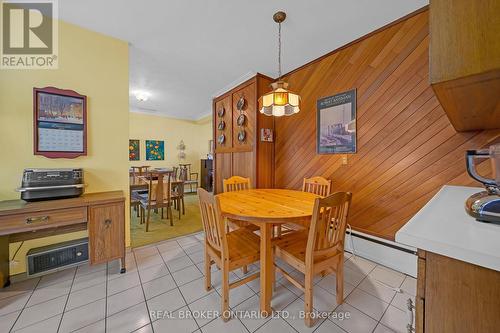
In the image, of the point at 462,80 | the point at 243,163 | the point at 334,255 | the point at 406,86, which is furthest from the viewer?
the point at 243,163

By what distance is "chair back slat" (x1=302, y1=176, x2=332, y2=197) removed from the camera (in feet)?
7.63

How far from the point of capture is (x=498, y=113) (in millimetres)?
1082

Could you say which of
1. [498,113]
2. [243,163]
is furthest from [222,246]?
[243,163]

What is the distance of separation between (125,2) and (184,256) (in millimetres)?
2727

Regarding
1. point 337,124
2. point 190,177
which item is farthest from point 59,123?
point 190,177

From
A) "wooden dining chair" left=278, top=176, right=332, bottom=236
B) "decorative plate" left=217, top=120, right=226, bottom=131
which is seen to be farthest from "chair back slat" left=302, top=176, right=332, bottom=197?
"decorative plate" left=217, top=120, right=226, bottom=131

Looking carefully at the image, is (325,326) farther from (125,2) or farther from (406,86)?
(125,2)

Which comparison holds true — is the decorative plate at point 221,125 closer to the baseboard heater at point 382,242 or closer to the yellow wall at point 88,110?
the yellow wall at point 88,110

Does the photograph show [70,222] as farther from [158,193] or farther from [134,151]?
[134,151]

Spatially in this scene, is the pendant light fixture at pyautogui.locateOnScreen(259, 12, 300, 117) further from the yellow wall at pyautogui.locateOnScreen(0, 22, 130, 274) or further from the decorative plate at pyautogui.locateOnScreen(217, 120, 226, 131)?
the decorative plate at pyautogui.locateOnScreen(217, 120, 226, 131)

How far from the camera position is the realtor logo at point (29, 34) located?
179 cm

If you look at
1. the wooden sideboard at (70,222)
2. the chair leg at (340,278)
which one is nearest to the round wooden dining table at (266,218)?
the chair leg at (340,278)

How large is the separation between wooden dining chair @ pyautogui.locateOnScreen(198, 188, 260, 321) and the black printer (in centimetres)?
138

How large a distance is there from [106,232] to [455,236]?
246 cm
